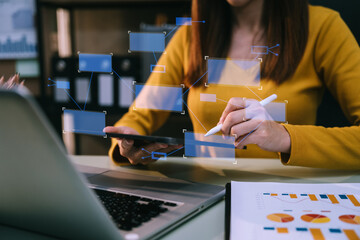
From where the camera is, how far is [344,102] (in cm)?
86

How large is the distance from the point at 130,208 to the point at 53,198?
0.43ft

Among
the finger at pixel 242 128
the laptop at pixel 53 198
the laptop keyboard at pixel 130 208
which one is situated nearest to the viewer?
the laptop at pixel 53 198

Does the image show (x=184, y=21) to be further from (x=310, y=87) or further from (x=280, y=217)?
(x=280, y=217)

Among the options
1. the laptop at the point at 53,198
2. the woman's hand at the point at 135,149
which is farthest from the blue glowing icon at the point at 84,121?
the laptop at the point at 53,198

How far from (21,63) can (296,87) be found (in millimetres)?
1736

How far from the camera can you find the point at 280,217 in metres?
0.46

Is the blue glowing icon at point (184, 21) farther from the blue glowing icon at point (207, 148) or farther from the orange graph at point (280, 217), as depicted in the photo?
the orange graph at point (280, 217)

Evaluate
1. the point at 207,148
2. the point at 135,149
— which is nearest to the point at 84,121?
→ the point at 135,149

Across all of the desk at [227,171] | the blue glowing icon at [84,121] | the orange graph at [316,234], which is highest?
the blue glowing icon at [84,121]

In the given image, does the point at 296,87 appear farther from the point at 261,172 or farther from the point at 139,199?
the point at 139,199

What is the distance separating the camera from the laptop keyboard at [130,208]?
0.43 metres

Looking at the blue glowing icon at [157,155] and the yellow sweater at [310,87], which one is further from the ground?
the yellow sweater at [310,87]

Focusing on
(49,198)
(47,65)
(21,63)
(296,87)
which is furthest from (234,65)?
(21,63)

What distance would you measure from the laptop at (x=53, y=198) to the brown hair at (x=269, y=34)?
0.49 m
